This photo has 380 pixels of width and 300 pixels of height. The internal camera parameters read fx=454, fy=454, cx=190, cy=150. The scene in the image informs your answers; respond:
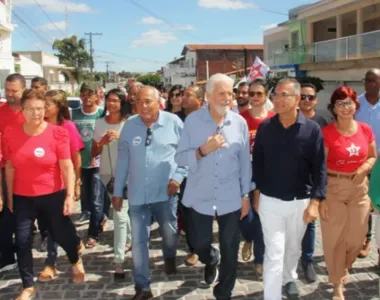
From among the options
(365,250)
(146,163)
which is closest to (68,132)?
(146,163)

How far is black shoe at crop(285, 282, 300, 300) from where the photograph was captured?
13.2 ft

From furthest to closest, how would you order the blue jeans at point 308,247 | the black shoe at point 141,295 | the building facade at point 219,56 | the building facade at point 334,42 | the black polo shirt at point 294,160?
the building facade at point 219,56 < the building facade at point 334,42 < the blue jeans at point 308,247 < the black shoe at point 141,295 < the black polo shirt at point 294,160

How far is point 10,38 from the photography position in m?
27.2

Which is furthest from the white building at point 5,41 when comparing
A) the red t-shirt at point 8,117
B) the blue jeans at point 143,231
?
the blue jeans at point 143,231

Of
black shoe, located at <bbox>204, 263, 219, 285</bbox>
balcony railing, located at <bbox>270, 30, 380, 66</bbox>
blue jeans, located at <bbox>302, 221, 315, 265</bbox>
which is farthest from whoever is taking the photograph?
balcony railing, located at <bbox>270, 30, 380, 66</bbox>

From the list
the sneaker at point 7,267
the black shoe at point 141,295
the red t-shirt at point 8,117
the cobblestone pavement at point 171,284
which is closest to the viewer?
the black shoe at point 141,295

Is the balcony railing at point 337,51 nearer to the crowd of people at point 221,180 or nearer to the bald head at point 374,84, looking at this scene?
the bald head at point 374,84

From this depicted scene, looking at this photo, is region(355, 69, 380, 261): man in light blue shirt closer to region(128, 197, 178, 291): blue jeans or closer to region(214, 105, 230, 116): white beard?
region(214, 105, 230, 116): white beard

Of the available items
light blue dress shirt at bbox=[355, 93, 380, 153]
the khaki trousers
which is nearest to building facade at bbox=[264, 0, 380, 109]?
light blue dress shirt at bbox=[355, 93, 380, 153]

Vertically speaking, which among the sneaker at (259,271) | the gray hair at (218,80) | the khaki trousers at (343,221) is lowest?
the sneaker at (259,271)

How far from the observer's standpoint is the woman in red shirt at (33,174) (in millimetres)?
Answer: 4027

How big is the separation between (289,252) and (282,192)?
2.04ft

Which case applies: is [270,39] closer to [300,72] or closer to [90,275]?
[300,72]

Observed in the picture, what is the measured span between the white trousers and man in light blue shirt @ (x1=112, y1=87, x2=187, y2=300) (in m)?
0.87
